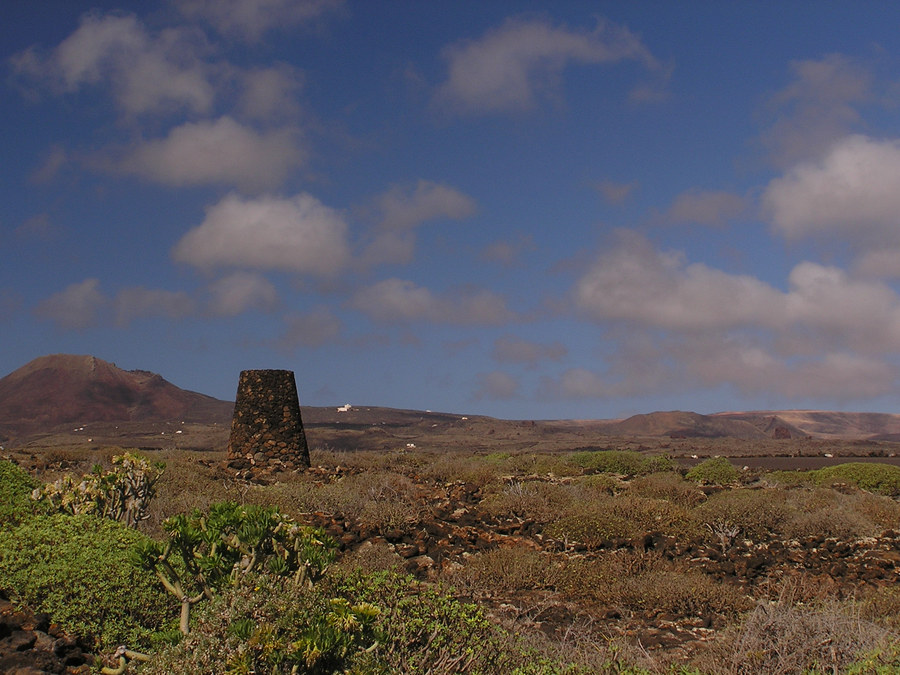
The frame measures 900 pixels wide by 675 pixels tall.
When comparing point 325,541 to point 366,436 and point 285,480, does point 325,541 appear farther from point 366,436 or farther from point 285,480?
point 366,436

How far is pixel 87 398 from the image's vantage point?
91438 mm

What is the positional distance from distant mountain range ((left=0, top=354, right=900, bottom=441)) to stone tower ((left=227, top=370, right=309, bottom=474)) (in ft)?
209

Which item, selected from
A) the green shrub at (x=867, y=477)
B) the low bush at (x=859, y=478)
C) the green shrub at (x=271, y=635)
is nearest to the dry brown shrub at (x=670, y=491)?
the low bush at (x=859, y=478)

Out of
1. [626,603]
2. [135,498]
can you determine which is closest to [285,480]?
[135,498]

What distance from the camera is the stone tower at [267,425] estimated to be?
17.0 meters

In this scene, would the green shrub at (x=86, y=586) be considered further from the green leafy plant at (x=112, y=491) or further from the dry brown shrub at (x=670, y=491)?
the dry brown shrub at (x=670, y=491)

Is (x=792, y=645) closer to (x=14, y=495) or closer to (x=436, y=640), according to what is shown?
(x=436, y=640)

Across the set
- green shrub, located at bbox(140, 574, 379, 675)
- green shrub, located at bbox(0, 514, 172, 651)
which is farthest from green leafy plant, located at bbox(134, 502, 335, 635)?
green shrub, located at bbox(0, 514, 172, 651)

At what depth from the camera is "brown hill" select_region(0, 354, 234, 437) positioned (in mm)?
87250

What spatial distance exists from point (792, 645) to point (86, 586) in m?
5.10

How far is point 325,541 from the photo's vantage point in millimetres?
4219

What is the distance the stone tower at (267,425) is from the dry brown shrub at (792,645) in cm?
1281

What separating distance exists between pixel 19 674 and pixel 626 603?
573cm

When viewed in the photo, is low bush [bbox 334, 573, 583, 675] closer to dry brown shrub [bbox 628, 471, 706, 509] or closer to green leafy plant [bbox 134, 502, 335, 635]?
green leafy plant [bbox 134, 502, 335, 635]
